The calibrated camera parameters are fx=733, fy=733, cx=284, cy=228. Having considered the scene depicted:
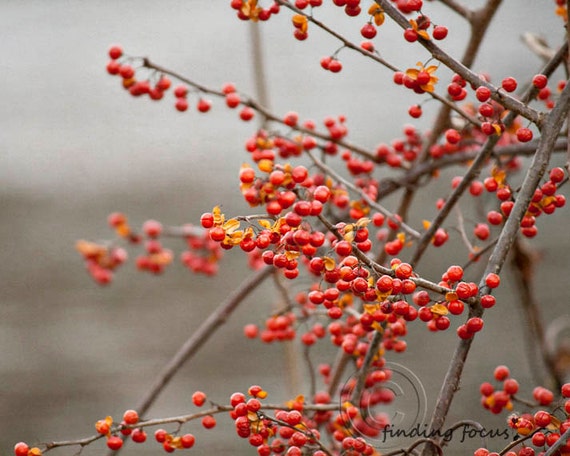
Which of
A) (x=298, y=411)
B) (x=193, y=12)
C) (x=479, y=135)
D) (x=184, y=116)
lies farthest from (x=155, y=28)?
(x=298, y=411)

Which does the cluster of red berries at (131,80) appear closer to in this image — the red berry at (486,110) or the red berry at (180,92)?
the red berry at (180,92)

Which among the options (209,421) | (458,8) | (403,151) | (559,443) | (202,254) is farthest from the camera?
(202,254)

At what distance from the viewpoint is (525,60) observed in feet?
7.28

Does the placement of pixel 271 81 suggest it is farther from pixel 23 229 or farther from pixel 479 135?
pixel 479 135

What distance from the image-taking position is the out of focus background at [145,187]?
1997 mm

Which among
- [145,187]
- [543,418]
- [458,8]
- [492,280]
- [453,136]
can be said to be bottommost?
[145,187]

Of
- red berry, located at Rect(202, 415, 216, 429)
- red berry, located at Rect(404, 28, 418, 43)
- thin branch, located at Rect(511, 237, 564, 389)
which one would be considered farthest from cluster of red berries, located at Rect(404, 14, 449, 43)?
thin branch, located at Rect(511, 237, 564, 389)

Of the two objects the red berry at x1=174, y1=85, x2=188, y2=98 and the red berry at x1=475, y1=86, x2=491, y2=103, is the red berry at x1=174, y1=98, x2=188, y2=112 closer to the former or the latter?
the red berry at x1=174, y1=85, x2=188, y2=98

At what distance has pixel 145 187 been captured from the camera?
2514 millimetres

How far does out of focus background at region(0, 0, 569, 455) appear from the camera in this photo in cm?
200

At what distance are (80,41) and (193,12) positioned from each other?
45 centimetres

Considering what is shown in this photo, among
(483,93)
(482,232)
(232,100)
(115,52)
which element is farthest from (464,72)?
(115,52)

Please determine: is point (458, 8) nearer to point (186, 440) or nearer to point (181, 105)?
point (181, 105)

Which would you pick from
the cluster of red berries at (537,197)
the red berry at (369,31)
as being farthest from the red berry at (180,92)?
the cluster of red berries at (537,197)
